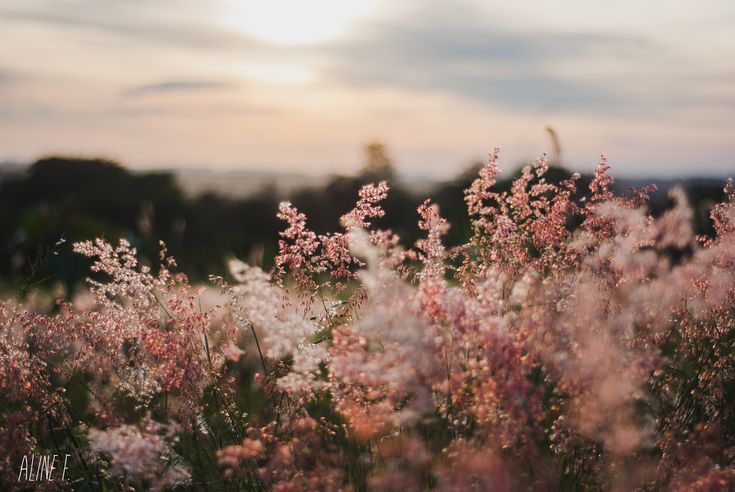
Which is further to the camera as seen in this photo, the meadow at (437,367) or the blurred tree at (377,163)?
the blurred tree at (377,163)

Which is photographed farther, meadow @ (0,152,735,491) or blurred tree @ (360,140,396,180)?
blurred tree @ (360,140,396,180)

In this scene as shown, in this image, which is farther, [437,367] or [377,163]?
[377,163]

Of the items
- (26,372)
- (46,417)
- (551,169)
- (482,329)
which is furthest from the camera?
(551,169)

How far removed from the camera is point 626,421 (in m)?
2.88

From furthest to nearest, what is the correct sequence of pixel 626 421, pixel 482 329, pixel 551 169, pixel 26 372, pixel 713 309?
pixel 551 169
pixel 713 309
pixel 26 372
pixel 626 421
pixel 482 329

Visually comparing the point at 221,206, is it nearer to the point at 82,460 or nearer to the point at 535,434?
the point at 82,460

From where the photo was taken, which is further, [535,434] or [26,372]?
[26,372]

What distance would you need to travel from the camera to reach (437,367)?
98.0 inches

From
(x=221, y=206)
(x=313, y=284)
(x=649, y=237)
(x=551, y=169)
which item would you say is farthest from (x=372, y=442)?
(x=221, y=206)

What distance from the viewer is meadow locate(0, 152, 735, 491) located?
252 cm

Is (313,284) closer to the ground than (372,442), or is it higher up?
higher up

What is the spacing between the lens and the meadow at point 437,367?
252cm

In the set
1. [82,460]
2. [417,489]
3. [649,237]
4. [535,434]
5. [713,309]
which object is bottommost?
[82,460]

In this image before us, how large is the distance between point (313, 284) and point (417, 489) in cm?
117
